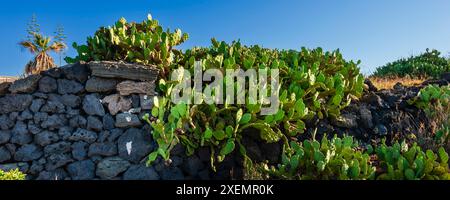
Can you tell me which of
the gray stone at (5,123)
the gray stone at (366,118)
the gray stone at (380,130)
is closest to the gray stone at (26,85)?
the gray stone at (5,123)

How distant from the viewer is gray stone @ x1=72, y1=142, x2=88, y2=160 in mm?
7363

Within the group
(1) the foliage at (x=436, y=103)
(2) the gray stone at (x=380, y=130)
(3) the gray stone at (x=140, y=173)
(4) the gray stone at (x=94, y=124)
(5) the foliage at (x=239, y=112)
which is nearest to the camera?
(5) the foliage at (x=239, y=112)

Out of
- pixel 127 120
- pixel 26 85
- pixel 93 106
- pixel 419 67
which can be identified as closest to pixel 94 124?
pixel 93 106

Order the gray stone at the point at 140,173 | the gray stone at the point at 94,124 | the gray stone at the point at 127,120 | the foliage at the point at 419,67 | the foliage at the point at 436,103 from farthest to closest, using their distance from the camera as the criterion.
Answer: the foliage at the point at 419,67, the foliage at the point at 436,103, the gray stone at the point at 94,124, the gray stone at the point at 127,120, the gray stone at the point at 140,173

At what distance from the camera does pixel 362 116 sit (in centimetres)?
870

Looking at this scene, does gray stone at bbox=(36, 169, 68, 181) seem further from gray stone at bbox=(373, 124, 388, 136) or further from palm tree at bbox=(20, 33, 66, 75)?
palm tree at bbox=(20, 33, 66, 75)

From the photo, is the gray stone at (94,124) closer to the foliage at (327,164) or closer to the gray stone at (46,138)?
the gray stone at (46,138)

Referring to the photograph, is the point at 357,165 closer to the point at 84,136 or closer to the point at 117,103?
the point at 117,103

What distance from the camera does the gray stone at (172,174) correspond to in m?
7.23

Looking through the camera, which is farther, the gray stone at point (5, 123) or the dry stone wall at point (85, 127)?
the gray stone at point (5, 123)

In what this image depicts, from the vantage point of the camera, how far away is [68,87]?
300 inches

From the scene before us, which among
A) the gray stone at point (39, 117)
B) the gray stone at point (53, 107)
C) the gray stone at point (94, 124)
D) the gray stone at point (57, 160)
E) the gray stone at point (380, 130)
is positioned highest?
the gray stone at point (53, 107)
